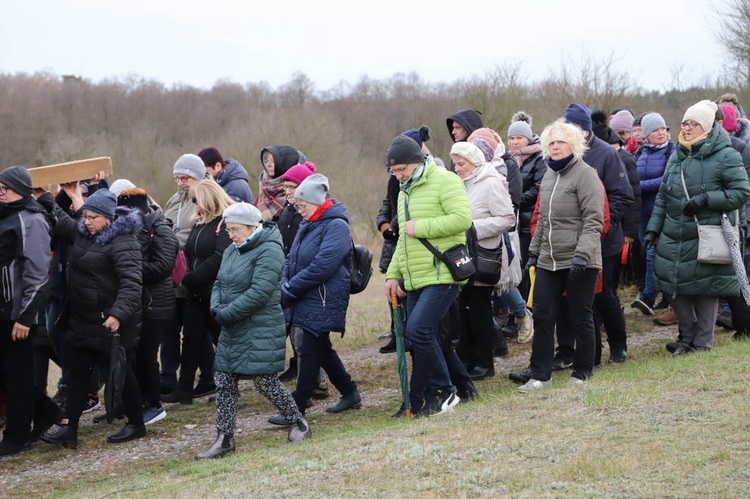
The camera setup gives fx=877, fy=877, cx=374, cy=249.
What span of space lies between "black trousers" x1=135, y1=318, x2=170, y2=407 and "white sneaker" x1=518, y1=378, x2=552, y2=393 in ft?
10.2

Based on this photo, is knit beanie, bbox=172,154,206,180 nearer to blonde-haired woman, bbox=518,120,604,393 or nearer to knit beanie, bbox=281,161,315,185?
knit beanie, bbox=281,161,315,185

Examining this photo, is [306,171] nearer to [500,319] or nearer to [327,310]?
[327,310]

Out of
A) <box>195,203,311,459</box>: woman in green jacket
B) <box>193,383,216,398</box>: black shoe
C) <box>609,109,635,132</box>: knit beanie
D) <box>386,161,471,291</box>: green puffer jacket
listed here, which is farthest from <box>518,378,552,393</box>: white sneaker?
<box>609,109,635,132</box>: knit beanie

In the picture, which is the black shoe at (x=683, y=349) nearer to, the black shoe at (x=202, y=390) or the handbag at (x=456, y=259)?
the handbag at (x=456, y=259)

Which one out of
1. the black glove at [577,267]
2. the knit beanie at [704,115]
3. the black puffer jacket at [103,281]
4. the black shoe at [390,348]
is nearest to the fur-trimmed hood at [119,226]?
the black puffer jacket at [103,281]

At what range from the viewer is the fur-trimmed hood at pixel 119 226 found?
6883mm

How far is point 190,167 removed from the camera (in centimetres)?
831

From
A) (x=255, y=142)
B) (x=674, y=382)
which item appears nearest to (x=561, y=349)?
(x=674, y=382)

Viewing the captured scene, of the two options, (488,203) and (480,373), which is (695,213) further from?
(480,373)

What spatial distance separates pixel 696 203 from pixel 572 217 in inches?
52.9

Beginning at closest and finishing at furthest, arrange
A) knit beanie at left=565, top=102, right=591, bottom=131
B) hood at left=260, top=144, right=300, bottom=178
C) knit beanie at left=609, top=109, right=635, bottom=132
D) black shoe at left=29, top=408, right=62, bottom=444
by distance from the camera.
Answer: black shoe at left=29, top=408, right=62, bottom=444, knit beanie at left=565, top=102, right=591, bottom=131, hood at left=260, top=144, right=300, bottom=178, knit beanie at left=609, top=109, right=635, bottom=132

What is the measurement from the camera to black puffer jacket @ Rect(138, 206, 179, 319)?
745 cm

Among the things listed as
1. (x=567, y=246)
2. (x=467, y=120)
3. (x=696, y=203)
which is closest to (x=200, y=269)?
(x=467, y=120)

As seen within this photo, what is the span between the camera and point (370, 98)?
71.7 metres
